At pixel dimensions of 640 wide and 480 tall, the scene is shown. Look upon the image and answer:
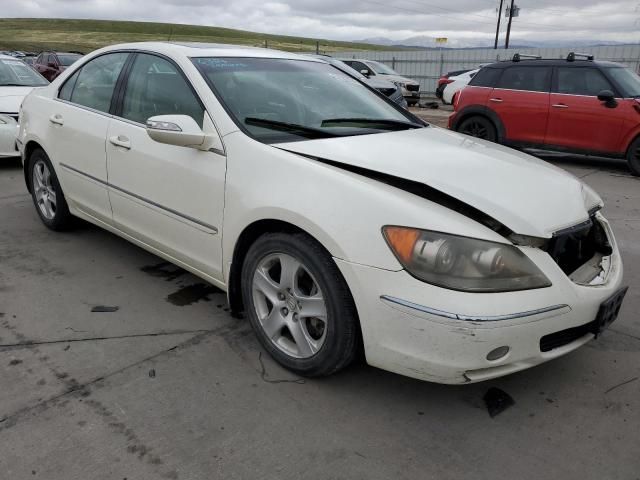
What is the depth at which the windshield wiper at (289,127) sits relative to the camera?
9.66 ft

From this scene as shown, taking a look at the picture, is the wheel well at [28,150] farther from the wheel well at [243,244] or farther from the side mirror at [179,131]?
the wheel well at [243,244]

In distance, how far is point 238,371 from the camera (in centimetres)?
277

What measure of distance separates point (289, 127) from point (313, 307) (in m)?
1.04

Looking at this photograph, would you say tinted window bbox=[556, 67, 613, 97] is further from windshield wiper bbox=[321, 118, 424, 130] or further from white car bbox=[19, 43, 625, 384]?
windshield wiper bbox=[321, 118, 424, 130]

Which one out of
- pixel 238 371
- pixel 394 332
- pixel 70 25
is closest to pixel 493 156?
pixel 394 332

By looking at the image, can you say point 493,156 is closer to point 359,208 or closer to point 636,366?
point 359,208

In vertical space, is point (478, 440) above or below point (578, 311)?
below

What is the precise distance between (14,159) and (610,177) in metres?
Answer: 8.75

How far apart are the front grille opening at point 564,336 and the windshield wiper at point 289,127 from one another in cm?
147

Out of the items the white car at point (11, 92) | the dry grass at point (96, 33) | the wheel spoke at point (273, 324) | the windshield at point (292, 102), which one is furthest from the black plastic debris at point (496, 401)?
the dry grass at point (96, 33)

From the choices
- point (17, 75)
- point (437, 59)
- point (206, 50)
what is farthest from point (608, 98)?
point (437, 59)

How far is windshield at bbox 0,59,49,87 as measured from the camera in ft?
27.2

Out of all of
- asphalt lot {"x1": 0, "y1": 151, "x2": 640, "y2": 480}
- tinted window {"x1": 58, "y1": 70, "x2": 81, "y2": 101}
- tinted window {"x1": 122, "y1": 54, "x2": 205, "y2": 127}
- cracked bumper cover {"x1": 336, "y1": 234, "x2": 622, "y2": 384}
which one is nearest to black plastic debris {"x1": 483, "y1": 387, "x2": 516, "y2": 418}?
asphalt lot {"x1": 0, "y1": 151, "x2": 640, "y2": 480}

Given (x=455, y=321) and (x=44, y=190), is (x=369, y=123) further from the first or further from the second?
(x=44, y=190)
